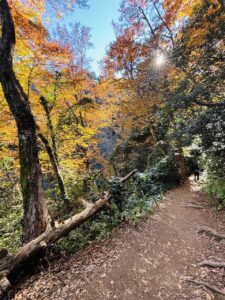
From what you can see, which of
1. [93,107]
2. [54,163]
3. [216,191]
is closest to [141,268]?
[216,191]

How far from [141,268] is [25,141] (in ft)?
13.5

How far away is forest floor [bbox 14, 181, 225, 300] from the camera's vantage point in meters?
3.37

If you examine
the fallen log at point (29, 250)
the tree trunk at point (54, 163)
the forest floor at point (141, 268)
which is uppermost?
the tree trunk at point (54, 163)

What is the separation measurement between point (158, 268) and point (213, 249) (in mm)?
1680

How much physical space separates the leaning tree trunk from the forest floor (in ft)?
3.82

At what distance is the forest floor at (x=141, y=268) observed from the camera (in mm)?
3371

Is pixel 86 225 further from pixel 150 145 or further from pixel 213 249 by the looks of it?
pixel 150 145

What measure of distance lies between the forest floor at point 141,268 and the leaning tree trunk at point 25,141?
1.17 m

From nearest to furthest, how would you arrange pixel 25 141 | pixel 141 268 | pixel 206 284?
pixel 206 284
pixel 141 268
pixel 25 141

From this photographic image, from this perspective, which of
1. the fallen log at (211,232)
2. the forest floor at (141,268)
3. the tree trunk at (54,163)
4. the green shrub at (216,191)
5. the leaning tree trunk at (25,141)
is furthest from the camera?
the tree trunk at (54,163)

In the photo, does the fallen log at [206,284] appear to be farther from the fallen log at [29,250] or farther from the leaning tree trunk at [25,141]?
the leaning tree trunk at [25,141]

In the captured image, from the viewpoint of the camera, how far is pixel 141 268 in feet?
12.9

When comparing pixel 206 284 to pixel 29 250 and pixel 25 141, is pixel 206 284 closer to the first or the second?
pixel 29 250

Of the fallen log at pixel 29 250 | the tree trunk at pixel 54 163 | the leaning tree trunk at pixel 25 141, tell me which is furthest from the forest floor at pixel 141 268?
the tree trunk at pixel 54 163
